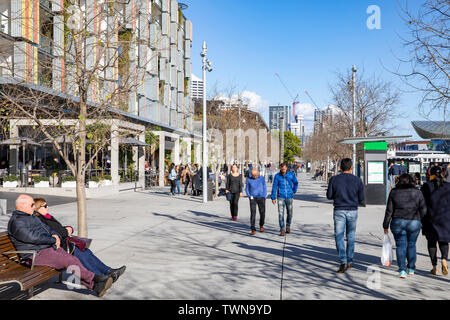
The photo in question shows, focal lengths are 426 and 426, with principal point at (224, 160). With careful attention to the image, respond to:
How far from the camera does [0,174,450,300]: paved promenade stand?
18.0ft

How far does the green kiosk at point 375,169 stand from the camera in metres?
16.9

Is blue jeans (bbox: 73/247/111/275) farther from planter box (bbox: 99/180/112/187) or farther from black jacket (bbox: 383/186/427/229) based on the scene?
planter box (bbox: 99/180/112/187)

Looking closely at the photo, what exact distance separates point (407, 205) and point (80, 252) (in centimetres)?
469

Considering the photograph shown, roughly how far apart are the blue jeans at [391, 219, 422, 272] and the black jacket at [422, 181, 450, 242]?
0.25m

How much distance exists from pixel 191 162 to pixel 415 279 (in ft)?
139

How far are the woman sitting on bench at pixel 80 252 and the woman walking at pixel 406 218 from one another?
3968mm

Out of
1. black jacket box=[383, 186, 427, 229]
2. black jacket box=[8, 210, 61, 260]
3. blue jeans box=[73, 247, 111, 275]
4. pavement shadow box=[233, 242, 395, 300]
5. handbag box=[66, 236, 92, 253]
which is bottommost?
pavement shadow box=[233, 242, 395, 300]

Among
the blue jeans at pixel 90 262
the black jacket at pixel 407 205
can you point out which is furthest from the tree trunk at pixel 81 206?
the black jacket at pixel 407 205

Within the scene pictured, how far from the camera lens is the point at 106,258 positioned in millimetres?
7473

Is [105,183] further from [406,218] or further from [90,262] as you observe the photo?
[406,218]

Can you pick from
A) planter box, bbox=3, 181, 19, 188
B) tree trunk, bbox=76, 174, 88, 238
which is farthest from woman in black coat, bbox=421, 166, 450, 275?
planter box, bbox=3, 181, 19, 188

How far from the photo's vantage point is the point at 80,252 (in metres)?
5.73
